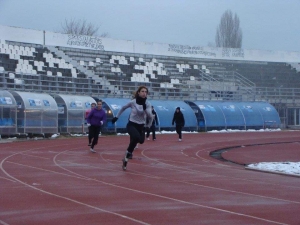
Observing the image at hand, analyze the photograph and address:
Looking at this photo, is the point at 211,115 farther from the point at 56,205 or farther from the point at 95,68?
the point at 56,205

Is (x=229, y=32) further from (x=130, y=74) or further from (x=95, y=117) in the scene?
(x=95, y=117)

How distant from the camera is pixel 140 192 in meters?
11.3

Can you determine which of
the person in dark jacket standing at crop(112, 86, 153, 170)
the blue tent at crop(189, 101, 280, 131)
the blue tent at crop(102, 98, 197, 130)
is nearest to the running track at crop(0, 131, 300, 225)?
the person in dark jacket standing at crop(112, 86, 153, 170)

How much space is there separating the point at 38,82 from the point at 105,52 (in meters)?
17.1

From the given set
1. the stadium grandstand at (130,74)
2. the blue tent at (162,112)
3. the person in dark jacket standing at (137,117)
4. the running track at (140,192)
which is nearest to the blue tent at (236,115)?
the stadium grandstand at (130,74)

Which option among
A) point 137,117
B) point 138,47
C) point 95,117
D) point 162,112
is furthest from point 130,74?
point 137,117

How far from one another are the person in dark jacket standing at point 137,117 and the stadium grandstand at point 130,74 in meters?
18.7

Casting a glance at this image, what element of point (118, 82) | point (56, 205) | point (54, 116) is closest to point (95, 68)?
point (118, 82)

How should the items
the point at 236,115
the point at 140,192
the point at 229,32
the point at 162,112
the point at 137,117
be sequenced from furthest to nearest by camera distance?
1. the point at 229,32
2. the point at 236,115
3. the point at 162,112
4. the point at 137,117
5. the point at 140,192

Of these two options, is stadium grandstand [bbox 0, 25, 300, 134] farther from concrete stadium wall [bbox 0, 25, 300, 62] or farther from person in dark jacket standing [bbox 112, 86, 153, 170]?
person in dark jacket standing [bbox 112, 86, 153, 170]

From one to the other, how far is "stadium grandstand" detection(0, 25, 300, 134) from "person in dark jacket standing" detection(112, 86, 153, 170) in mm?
18750

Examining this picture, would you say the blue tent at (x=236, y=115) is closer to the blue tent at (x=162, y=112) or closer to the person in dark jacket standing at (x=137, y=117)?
the blue tent at (x=162, y=112)

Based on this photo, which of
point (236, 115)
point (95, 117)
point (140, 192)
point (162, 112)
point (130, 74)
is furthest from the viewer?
point (130, 74)

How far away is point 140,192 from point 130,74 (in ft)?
147
